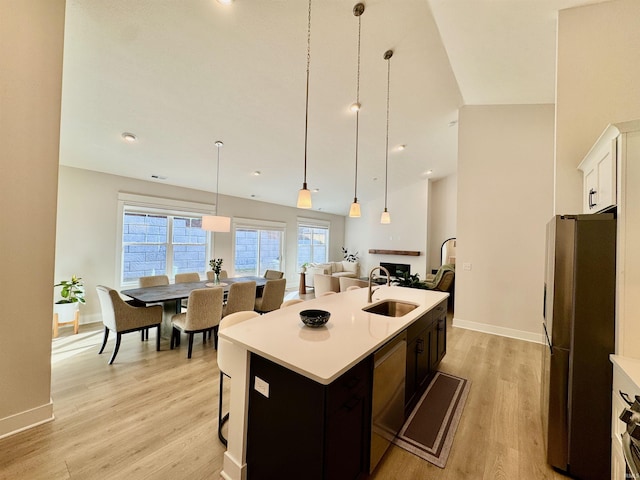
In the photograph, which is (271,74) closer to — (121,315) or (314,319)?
(314,319)

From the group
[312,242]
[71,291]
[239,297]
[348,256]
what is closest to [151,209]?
[71,291]

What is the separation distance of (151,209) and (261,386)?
4839 millimetres

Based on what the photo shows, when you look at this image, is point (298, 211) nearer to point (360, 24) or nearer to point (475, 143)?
point (475, 143)

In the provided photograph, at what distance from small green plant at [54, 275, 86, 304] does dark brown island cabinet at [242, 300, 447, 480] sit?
4083 mm

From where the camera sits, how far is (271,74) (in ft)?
9.06

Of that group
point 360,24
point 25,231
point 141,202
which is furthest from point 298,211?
point 25,231

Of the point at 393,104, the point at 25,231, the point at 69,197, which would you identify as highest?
the point at 393,104

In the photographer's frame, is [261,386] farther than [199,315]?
No

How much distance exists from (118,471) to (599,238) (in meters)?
3.13

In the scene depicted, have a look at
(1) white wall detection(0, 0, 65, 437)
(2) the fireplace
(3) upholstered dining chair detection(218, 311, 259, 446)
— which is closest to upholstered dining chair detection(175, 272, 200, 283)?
(1) white wall detection(0, 0, 65, 437)

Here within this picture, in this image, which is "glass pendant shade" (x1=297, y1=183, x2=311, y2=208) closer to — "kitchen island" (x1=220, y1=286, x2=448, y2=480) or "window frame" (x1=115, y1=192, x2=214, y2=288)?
→ "kitchen island" (x1=220, y1=286, x2=448, y2=480)

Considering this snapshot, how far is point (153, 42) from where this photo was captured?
2.22 metres

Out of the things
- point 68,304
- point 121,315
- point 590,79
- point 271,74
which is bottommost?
point 68,304

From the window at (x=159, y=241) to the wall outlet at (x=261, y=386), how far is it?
15.0 feet
